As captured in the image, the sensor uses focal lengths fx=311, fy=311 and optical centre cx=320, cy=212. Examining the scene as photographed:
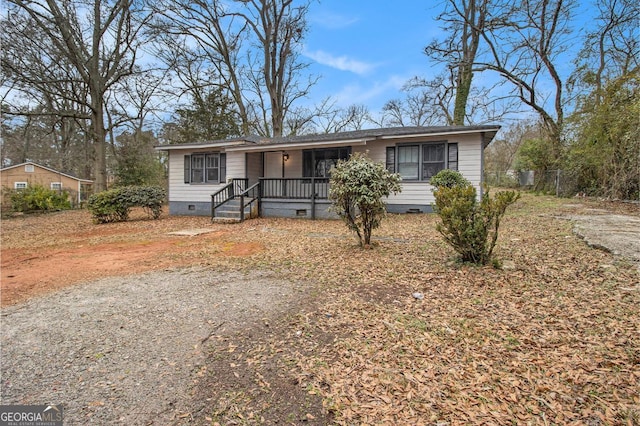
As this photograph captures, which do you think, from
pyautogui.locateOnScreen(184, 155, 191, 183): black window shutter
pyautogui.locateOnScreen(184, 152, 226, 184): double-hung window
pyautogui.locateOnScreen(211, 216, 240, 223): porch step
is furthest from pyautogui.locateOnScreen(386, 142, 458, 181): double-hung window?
pyautogui.locateOnScreen(184, 155, 191, 183): black window shutter

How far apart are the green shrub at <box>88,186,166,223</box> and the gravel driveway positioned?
7.87 m

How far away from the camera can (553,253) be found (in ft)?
16.9

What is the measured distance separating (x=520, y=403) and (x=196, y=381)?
219 centimetres

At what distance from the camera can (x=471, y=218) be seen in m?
4.45

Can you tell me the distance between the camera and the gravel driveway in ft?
6.91

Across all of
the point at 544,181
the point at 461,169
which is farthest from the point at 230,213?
the point at 544,181

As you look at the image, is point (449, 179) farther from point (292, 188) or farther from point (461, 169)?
point (292, 188)

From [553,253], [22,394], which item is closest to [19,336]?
[22,394]

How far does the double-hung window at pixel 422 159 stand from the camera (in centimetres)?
1077

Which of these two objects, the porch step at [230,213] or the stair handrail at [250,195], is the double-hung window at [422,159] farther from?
the porch step at [230,213]

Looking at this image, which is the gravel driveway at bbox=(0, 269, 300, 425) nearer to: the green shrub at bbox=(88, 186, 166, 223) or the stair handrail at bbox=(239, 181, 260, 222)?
the stair handrail at bbox=(239, 181, 260, 222)

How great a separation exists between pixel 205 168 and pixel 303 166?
437cm

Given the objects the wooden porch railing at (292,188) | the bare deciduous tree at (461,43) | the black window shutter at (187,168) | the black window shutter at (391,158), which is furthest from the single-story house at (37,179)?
the bare deciduous tree at (461,43)

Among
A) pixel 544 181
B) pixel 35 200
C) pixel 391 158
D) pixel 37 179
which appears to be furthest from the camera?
pixel 37 179
